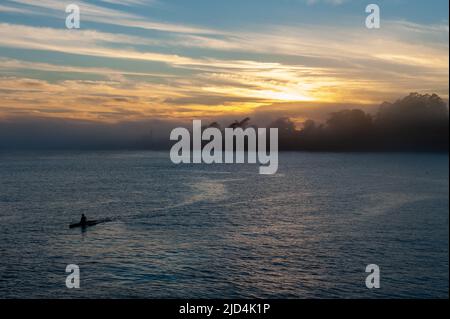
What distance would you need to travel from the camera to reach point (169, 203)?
360 ft

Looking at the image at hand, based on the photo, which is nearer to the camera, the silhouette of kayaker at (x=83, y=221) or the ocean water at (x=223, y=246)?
the ocean water at (x=223, y=246)

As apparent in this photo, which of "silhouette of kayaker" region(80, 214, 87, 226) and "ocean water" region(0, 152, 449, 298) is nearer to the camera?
"ocean water" region(0, 152, 449, 298)

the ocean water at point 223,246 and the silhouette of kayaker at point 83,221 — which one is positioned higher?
the silhouette of kayaker at point 83,221

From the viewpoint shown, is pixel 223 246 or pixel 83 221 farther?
pixel 83 221

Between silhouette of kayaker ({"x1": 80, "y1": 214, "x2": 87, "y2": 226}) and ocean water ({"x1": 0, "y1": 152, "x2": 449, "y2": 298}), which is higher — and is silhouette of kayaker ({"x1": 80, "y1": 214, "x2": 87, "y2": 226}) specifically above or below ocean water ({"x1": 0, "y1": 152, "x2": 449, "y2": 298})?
above

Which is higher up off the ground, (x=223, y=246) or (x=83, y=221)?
(x=83, y=221)
